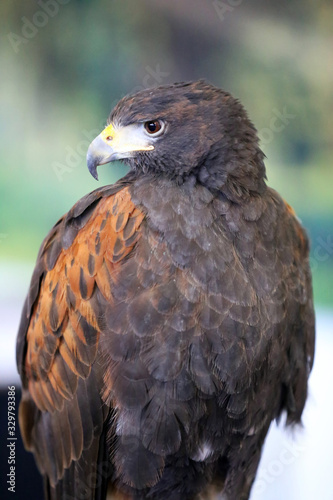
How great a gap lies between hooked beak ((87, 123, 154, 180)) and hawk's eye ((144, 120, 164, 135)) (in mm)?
19

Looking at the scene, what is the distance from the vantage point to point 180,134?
1491 millimetres

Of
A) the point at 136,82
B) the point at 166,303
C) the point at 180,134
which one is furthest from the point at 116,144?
the point at 136,82

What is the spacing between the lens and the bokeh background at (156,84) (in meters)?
2.12

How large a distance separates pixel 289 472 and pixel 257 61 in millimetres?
1806

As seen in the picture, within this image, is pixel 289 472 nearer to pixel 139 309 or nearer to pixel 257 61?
pixel 139 309

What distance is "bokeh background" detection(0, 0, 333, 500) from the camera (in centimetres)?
212

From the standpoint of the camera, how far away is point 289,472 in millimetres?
2414

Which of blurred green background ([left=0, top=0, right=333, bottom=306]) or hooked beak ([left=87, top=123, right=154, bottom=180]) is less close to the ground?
blurred green background ([left=0, top=0, right=333, bottom=306])

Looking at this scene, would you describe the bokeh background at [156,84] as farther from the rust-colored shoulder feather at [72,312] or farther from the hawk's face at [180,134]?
the hawk's face at [180,134]

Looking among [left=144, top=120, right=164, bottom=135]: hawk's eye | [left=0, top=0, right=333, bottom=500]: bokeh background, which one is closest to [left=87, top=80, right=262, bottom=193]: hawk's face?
[left=144, top=120, right=164, bottom=135]: hawk's eye

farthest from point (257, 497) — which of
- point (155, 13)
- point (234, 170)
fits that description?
point (155, 13)

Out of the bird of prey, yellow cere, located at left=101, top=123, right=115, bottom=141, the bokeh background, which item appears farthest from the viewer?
the bokeh background

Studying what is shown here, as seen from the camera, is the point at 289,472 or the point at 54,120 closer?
the point at 54,120

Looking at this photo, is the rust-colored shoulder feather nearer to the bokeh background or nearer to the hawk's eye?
the hawk's eye
